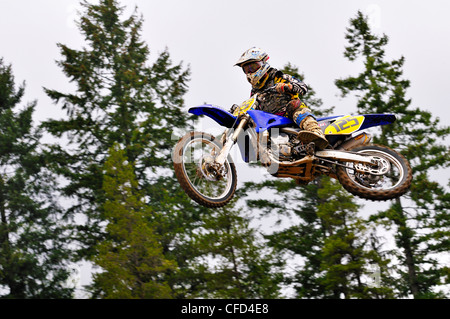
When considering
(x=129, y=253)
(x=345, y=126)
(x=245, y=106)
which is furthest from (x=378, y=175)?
(x=129, y=253)

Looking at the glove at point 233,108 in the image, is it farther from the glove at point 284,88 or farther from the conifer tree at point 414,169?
the conifer tree at point 414,169

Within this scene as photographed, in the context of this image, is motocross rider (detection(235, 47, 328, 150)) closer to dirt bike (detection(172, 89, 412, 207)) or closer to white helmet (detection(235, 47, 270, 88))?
white helmet (detection(235, 47, 270, 88))

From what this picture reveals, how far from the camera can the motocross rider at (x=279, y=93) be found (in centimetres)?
1045

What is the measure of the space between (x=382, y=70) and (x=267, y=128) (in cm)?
1934

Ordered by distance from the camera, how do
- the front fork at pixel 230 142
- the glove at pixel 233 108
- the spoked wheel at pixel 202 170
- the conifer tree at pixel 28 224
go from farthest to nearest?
1. the conifer tree at pixel 28 224
2. the glove at pixel 233 108
3. the front fork at pixel 230 142
4. the spoked wheel at pixel 202 170

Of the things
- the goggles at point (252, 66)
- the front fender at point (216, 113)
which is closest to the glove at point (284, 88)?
the goggles at point (252, 66)

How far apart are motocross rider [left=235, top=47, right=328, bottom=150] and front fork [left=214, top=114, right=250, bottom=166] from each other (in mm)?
563

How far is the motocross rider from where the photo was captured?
10.4 meters

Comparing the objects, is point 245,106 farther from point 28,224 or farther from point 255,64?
point 28,224

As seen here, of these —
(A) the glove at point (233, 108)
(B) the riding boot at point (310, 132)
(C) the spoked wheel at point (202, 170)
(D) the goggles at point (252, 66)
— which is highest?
(D) the goggles at point (252, 66)

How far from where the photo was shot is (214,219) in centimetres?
2669

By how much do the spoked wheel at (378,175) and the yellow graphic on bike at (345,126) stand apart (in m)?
0.36
